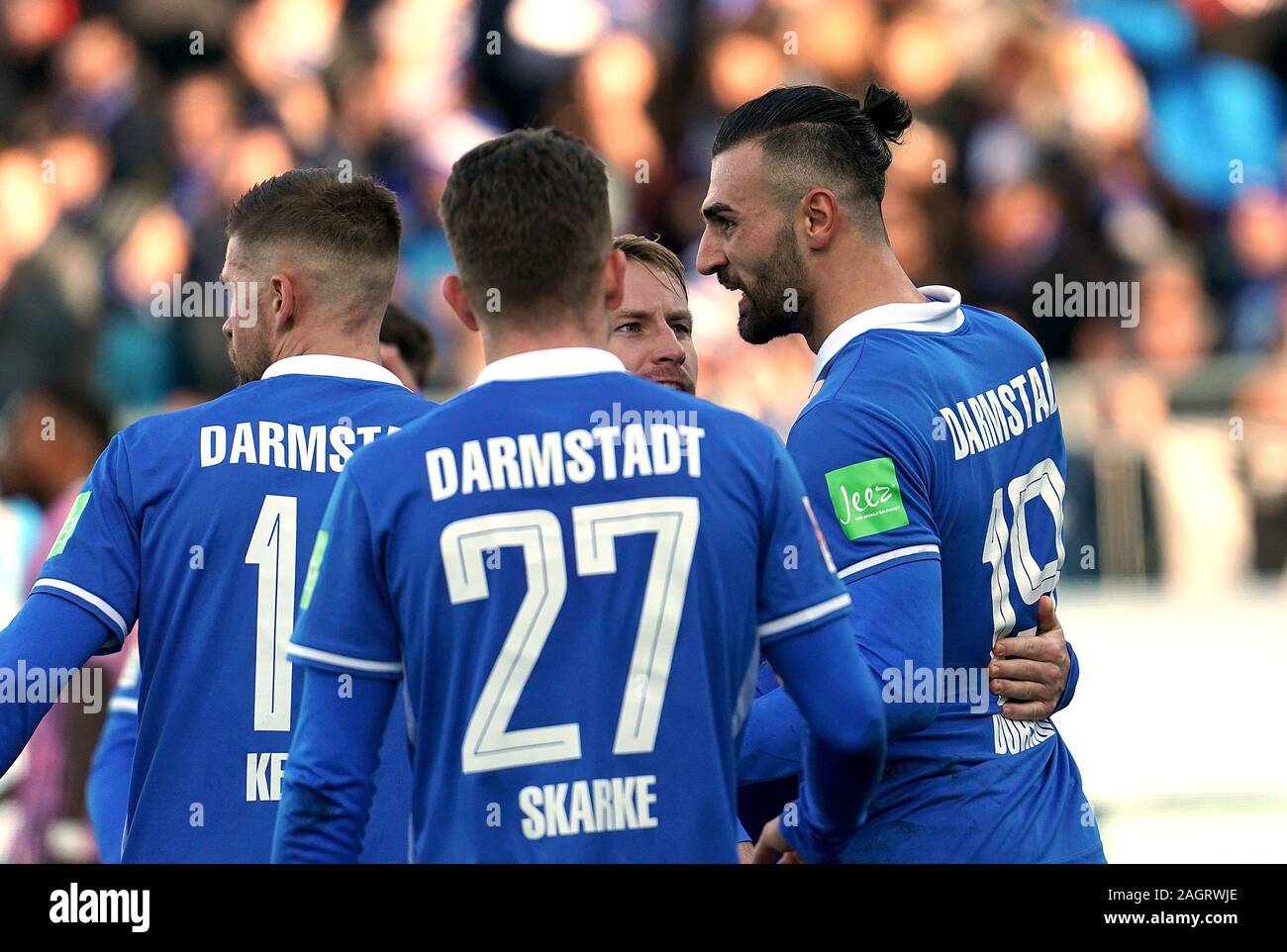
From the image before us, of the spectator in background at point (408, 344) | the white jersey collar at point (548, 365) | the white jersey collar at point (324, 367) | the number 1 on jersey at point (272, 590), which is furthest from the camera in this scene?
the spectator in background at point (408, 344)

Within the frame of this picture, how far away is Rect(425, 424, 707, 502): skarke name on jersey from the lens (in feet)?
7.73

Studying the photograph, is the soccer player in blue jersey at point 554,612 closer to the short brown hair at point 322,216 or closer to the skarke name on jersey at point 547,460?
the skarke name on jersey at point 547,460

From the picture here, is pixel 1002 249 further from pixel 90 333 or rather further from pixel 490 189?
pixel 490 189

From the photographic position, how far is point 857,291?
11.0ft

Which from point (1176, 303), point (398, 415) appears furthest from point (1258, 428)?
point (398, 415)

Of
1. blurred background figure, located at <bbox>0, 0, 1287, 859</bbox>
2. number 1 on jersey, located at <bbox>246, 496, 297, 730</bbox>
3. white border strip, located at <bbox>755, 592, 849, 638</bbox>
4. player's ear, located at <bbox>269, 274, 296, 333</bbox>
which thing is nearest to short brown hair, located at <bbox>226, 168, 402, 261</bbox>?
player's ear, located at <bbox>269, 274, 296, 333</bbox>

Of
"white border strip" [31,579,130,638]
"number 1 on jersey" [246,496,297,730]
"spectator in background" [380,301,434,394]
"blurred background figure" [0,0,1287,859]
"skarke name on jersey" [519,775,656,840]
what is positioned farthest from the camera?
"blurred background figure" [0,0,1287,859]

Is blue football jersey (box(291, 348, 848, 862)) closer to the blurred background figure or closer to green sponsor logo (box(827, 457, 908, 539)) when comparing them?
green sponsor logo (box(827, 457, 908, 539))

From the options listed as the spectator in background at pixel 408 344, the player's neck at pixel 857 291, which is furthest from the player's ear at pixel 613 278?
the spectator in background at pixel 408 344

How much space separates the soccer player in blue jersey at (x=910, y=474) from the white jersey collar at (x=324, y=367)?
68 cm

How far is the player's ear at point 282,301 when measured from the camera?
3.17m

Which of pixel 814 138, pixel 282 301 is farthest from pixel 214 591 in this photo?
pixel 814 138

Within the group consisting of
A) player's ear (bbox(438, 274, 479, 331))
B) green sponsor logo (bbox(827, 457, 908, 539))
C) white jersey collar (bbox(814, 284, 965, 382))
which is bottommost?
green sponsor logo (bbox(827, 457, 908, 539))

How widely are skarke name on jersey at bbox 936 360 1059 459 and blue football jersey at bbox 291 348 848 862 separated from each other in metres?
0.85
